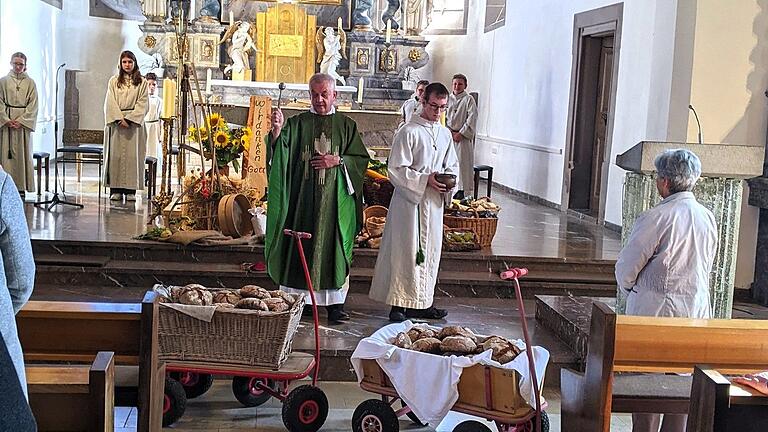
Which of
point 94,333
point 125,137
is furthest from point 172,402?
point 125,137

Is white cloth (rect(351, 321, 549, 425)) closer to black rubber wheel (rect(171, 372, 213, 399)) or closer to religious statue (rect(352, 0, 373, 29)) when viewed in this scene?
black rubber wheel (rect(171, 372, 213, 399))

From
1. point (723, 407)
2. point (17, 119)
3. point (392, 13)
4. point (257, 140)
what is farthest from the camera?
point (392, 13)

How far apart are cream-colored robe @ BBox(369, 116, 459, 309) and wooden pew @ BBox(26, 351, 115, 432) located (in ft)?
13.2

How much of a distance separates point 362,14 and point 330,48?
1.02m

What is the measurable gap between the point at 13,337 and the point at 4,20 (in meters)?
12.3

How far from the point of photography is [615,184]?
11070 millimetres

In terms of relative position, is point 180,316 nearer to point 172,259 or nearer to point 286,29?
point 172,259

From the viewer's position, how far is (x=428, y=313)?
6930 mm

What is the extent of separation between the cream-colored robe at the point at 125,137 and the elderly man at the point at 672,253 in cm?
797

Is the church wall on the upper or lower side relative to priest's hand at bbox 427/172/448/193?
upper

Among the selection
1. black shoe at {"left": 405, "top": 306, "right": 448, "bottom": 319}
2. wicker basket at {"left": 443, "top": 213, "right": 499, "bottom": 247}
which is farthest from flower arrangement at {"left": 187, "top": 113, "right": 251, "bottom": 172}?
black shoe at {"left": 405, "top": 306, "right": 448, "bottom": 319}

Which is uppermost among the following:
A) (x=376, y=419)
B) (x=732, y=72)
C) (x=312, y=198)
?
Result: (x=732, y=72)

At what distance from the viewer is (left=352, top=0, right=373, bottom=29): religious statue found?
17.0 meters

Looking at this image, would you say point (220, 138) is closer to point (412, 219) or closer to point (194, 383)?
point (412, 219)
